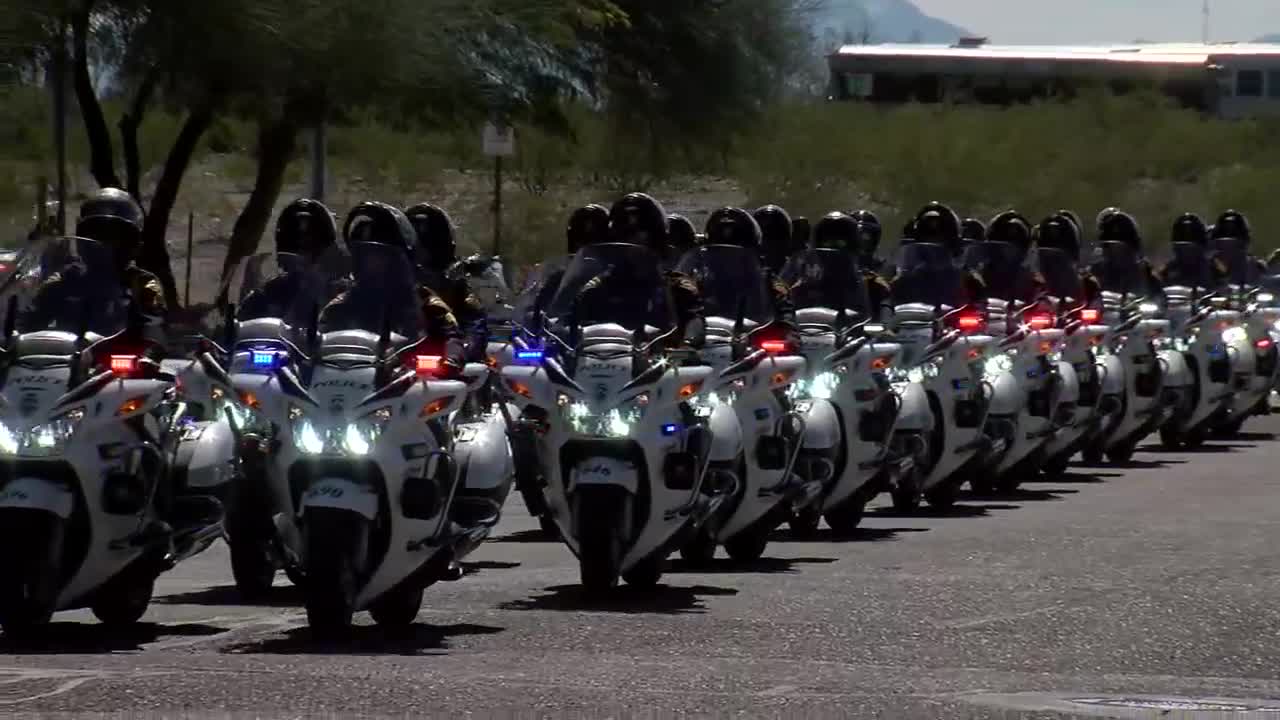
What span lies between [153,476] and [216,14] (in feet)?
57.1

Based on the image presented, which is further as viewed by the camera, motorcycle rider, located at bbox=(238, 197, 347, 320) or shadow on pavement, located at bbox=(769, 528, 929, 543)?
shadow on pavement, located at bbox=(769, 528, 929, 543)

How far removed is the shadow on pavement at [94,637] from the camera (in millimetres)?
11812

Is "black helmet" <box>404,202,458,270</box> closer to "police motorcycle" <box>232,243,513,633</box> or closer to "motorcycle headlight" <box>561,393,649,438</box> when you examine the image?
"motorcycle headlight" <box>561,393,649,438</box>

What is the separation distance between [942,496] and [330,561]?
31.9 feet

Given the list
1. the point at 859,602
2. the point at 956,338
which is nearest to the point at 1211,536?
the point at 956,338

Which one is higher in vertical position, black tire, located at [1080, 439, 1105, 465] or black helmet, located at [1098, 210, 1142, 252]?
black helmet, located at [1098, 210, 1142, 252]

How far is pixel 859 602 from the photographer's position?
13891 mm

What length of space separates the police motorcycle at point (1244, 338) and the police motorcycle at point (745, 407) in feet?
43.4

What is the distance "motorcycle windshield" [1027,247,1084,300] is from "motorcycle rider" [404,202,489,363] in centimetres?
881

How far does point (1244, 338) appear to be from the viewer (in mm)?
29844

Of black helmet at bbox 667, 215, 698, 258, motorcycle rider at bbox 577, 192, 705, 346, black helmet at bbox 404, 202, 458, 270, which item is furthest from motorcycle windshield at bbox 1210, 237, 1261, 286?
black helmet at bbox 404, 202, 458, 270

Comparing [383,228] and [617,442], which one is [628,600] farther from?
[383,228]

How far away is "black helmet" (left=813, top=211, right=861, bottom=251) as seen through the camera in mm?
19875

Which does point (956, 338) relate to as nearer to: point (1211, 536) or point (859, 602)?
point (1211, 536)
